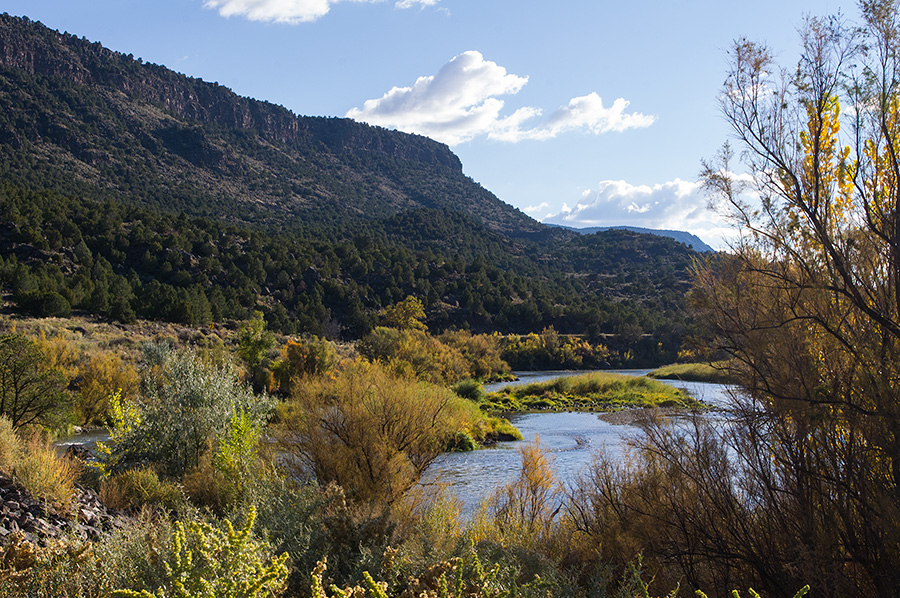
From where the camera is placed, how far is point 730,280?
784 centimetres

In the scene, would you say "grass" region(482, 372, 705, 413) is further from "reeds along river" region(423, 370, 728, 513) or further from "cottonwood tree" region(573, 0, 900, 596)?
"cottonwood tree" region(573, 0, 900, 596)

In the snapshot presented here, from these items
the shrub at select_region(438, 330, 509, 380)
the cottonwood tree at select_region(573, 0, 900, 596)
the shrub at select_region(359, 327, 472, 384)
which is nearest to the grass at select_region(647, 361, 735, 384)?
the cottonwood tree at select_region(573, 0, 900, 596)

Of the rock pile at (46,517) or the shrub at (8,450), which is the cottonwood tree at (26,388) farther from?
the rock pile at (46,517)

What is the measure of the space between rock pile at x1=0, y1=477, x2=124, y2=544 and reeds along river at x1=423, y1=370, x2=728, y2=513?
763 centimetres

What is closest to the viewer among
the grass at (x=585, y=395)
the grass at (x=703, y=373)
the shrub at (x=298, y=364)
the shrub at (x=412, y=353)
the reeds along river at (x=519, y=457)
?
the grass at (x=703, y=373)

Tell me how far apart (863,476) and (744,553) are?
5.97 ft

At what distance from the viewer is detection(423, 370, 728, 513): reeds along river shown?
19.5 meters

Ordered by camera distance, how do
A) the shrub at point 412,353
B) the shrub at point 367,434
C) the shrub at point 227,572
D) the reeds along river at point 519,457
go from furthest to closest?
1. the shrub at point 412,353
2. the reeds along river at point 519,457
3. the shrub at point 367,434
4. the shrub at point 227,572

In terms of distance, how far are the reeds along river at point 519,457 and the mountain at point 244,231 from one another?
14128mm

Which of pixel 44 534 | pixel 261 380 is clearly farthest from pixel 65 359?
pixel 44 534

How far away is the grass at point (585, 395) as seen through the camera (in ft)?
138

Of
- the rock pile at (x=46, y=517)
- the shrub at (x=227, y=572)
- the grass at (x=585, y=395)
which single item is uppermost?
the shrub at (x=227, y=572)

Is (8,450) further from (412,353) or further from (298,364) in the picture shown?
(412,353)

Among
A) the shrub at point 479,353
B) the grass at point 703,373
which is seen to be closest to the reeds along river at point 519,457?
the grass at point 703,373
